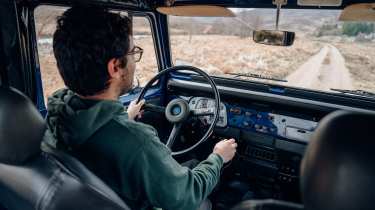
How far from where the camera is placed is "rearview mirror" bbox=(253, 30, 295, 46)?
102 inches

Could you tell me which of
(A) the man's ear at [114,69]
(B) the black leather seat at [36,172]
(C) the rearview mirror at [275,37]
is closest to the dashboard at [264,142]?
(C) the rearview mirror at [275,37]

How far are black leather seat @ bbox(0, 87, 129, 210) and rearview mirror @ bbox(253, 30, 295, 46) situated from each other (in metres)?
1.79

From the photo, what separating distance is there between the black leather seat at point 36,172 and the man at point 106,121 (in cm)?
10

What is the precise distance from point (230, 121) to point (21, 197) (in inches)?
79.0

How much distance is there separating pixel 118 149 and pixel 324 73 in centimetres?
211

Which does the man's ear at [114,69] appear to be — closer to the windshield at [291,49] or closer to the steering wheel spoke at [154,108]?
the steering wheel spoke at [154,108]

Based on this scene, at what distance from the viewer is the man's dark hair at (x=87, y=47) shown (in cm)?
142

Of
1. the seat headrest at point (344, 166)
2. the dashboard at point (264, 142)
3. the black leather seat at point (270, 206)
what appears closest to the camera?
the seat headrest at point (344, 166)

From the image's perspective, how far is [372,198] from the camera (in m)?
0.87

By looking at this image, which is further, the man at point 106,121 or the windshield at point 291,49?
the windshield at point 291,49

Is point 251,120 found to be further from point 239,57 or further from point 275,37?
point 275,37

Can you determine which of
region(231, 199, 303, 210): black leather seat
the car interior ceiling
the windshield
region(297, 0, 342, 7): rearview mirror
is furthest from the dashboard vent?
region(231, 199, 303, 210): black leather seat

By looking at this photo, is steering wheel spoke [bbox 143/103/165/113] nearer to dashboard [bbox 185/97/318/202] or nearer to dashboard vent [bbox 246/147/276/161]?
dashboard [bbox 185/97/318/202]

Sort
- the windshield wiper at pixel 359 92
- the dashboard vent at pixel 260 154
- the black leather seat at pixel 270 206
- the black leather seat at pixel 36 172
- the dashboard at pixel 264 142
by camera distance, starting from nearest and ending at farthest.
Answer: the black leather seat at pixel 270 206, the black leather seat at pixel 36 172, the windshield wiper at pixel 359 92, the dashboard at pixel 264 142, the dashboard vent at pixel 260 154
